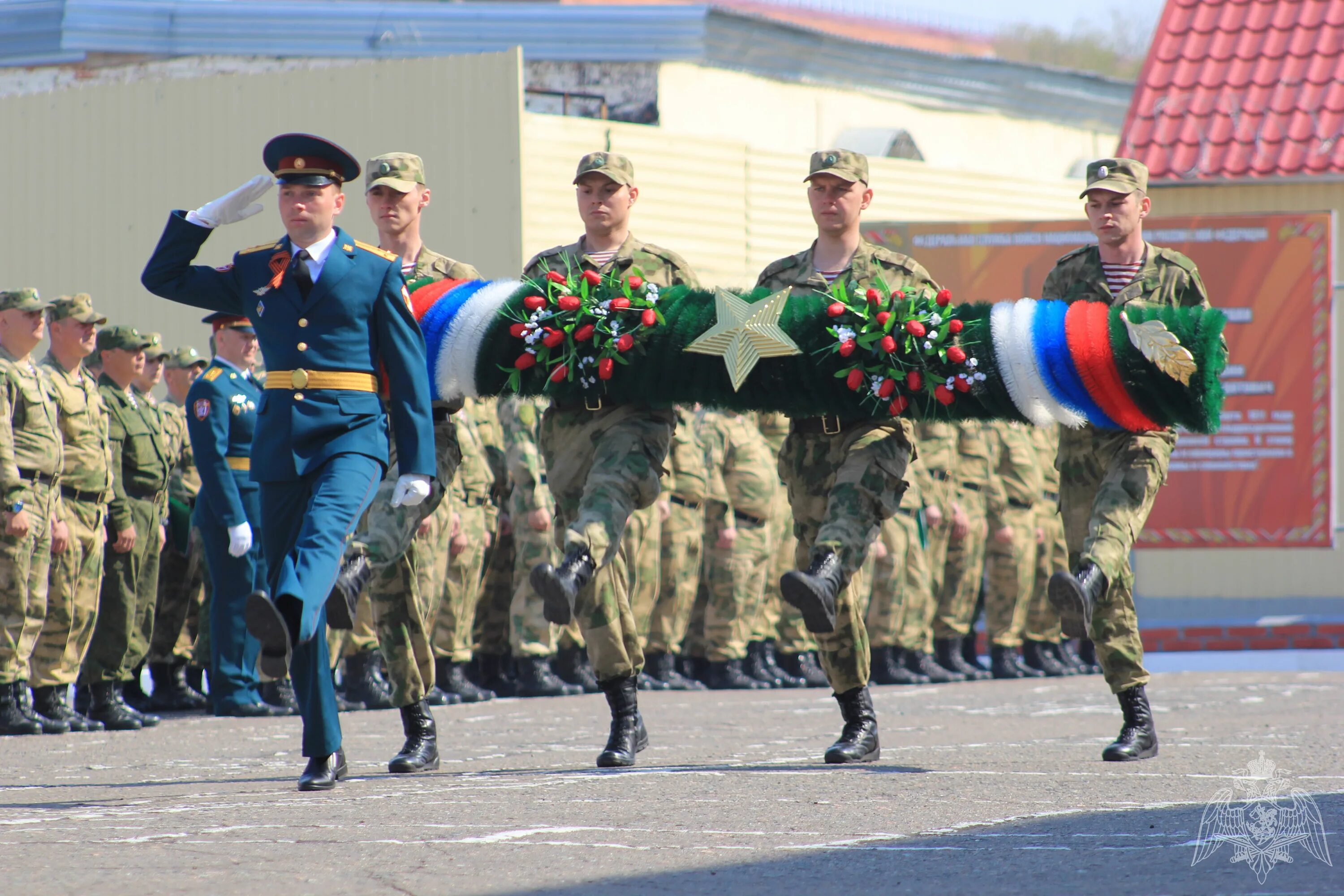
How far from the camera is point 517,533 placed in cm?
1212

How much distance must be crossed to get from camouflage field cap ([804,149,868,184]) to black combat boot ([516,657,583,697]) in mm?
4977

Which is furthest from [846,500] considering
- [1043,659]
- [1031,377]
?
[1043,659]

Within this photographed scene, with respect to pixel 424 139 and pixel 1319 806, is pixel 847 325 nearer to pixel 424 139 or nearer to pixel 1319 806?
pixel 1319 806

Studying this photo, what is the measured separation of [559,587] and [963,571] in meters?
7.04

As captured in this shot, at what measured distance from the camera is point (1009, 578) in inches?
533

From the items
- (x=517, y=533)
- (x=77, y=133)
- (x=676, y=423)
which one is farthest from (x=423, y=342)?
(x=77, y=133)

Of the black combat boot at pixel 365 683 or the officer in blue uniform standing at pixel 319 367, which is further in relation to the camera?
the black combat boot at pixel 365 683

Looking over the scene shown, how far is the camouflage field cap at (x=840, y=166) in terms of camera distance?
7.72 meters

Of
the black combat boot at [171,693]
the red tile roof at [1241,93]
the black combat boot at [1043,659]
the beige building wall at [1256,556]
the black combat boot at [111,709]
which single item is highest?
the red tile roof at [1241,93]

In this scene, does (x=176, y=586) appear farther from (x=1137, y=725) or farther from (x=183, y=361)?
(x=1137, y=725)

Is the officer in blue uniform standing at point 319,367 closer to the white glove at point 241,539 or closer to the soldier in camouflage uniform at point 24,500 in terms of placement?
the white glove at point 241,539

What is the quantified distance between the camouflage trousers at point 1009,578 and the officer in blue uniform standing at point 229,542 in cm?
502

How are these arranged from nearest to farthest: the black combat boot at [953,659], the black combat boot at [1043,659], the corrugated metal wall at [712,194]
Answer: the black combat boot at [953,659] < the black combat boot at [1043,659] < the corrugated metal wall at [712,194]

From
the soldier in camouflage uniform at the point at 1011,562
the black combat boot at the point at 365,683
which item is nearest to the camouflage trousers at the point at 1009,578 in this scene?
the soldier in camouflage uniform at the point at 1011,562
